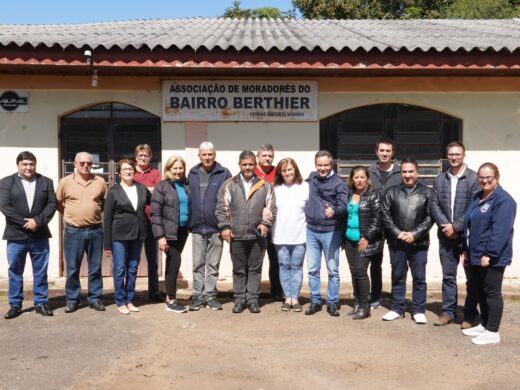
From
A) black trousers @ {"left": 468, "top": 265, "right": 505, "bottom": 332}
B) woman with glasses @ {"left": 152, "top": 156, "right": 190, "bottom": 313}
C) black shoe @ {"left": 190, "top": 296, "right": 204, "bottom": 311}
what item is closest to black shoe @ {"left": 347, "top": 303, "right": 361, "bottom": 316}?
black trousers @ {"left": 468, "top": 265, "right": 505, "bottom": 332}

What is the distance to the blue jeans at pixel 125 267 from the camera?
19.1ft

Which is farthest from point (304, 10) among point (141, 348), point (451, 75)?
point (141, 348)

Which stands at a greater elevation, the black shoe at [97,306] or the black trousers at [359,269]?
the black trousers at [359,269]

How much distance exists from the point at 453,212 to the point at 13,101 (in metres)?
5.59

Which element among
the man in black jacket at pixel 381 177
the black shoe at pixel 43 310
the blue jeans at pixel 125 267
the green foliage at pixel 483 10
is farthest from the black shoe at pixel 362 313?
the green foliage at pixel 483 10

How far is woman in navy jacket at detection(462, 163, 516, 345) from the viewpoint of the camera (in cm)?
479

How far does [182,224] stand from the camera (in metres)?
5.87

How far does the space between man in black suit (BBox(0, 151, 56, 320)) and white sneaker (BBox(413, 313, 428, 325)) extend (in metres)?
3.69

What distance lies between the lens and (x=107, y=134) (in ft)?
24.9

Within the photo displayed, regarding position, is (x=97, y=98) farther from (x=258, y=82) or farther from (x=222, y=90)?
(x=258, y=82)

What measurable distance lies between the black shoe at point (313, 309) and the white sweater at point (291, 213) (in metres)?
0.67

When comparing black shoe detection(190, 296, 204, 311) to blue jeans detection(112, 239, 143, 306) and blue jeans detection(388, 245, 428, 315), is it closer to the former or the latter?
blue jeans detection(112, 239, 143, 306)

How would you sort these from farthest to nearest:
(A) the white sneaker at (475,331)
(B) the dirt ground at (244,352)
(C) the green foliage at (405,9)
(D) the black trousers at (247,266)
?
1. (C) the green foliage at (405,9)
2. (D) the black trousers at (247,266)
3. (A) the white sneaker at (475,331)
4. (B) the dirt ground at (244,352)

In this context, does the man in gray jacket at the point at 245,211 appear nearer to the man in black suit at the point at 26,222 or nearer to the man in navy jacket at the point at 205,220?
the man in navy jacket at the point at 205,220
